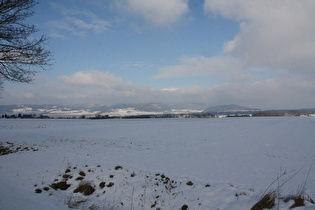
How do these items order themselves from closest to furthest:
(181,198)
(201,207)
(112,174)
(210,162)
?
1. (201,207)
2. (181,198)
3. (112,174)
4. (210,162)

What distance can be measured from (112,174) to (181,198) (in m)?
3.90

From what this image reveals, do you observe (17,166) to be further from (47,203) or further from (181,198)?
(181,198)

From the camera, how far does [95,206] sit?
5.87 m

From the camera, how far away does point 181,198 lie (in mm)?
6652

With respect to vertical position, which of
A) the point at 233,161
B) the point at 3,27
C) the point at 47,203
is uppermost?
the point at 3,27

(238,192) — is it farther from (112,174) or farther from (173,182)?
(112,174)

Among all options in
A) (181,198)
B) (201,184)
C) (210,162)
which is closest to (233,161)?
(210,162)

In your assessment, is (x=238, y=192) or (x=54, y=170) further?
(x=54, y=170)

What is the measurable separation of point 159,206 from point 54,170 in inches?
236

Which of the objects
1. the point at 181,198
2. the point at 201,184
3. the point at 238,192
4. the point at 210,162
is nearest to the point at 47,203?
the point at 181,198

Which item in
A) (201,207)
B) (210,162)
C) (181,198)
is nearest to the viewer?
(201,207)

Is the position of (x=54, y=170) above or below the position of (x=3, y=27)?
below

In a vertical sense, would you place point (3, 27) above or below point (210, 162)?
above

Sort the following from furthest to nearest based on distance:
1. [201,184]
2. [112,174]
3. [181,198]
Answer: [112,174] → [201,184] → [181,198]
